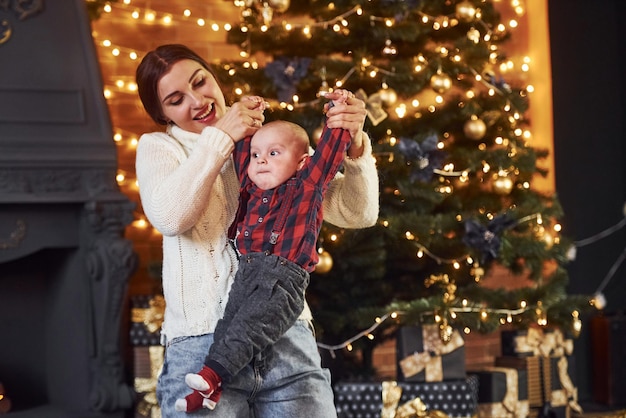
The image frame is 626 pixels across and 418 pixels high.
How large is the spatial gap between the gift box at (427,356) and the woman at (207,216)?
1.89 meters

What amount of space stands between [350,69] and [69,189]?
115cm

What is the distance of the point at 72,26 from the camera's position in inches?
149

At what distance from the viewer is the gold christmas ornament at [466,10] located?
13.3 ft

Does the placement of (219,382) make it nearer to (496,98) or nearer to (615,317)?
(496,98)

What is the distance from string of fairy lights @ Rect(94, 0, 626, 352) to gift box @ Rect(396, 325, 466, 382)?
0.10 meters

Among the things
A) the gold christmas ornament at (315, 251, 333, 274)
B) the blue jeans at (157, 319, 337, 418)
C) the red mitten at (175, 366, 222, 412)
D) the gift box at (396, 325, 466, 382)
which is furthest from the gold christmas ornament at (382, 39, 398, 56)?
the red mitten at (175, 366, 222, 412)

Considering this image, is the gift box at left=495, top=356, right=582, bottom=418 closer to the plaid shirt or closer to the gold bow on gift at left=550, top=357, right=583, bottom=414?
the gold bow on gift at left=550, top=357, right=583, bottom=414

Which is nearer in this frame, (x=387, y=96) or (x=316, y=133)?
(x=316, y=133)

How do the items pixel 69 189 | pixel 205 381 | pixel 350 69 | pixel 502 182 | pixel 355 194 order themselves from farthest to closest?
pixel 502 182
pixel 350 69
pixel 69 189
pixel 355 194
pixel 205 381

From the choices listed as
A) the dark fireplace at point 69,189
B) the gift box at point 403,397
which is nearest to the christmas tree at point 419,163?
the gift box at point 403,397

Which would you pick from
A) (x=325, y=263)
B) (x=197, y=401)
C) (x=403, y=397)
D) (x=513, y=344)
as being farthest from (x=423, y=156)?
(x=197, y=401)

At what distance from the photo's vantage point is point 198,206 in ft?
5.95

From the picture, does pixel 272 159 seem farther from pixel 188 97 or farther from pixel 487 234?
pixel 487 234

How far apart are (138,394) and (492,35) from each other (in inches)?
80.2
